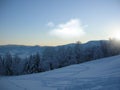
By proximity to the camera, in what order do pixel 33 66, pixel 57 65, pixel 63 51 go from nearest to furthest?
pixel 33 66, pixel 57 65, pixel 63 51

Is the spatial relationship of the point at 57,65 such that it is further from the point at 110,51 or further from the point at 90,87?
the point at 90,87

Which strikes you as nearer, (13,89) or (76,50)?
(13,89)

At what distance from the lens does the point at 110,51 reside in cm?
5553

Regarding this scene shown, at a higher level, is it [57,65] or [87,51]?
[87,51]

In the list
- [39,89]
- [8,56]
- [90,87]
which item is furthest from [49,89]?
[8,56]

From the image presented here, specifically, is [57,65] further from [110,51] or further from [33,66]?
[110,51]

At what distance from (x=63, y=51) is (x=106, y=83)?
1732 inches

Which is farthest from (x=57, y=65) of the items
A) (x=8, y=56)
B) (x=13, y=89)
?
(x=13, y=89)

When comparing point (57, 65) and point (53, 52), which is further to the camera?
point (53, 52)

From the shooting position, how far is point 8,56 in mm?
54188

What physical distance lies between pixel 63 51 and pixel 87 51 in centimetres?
A: 717

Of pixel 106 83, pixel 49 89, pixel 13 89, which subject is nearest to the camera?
pixel 106 83

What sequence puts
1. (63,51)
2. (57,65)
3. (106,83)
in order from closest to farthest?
(106,83) → (57,65) → (63,51)

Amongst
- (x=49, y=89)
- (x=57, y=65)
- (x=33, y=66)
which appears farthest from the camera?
(x=57, y=65)
